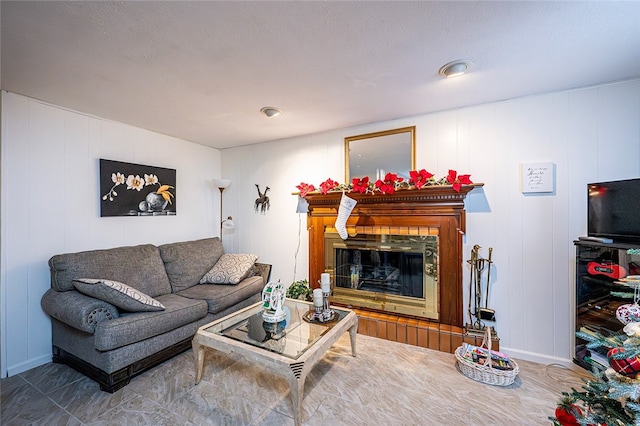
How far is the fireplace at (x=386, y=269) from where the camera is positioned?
254 centimetres

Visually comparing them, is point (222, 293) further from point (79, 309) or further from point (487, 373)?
point (487, 373)

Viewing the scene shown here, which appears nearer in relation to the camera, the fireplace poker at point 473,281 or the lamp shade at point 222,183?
the fireplace poker at point 473,281

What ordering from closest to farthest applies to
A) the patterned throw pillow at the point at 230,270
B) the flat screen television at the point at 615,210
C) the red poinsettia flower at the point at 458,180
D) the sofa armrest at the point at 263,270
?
1. the flat screen television at the point at 615,210
2. the red poinsettia flower at the point at 458,180
3. the patterned throw pillow at the point at 230,270
4. the sofa armrest at the point at 263,270

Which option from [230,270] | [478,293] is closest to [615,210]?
[478,293]

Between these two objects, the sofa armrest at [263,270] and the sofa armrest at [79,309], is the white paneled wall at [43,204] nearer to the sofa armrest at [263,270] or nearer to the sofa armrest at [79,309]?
the sofa armrest at [79,309]

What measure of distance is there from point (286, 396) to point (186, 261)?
1.92 m

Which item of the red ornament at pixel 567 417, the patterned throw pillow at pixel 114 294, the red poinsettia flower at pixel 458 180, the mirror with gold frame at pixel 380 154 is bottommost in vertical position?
the red ornament at pixel 567 417

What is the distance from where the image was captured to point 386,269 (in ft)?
9.21

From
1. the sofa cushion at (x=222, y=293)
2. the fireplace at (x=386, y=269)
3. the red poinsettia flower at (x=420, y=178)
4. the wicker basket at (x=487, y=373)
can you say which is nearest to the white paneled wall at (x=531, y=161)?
the red poinsettia flower at (x=420, y=178)

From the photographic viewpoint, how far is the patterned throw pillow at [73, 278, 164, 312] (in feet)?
6.22

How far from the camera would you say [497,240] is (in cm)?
232

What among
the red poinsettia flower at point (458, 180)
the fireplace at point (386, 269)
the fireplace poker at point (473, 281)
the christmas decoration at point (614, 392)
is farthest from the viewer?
the fireplace at point (386, 269)

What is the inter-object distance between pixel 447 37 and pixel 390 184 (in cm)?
128

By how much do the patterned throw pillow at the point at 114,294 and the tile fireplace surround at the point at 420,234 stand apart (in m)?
1.92
